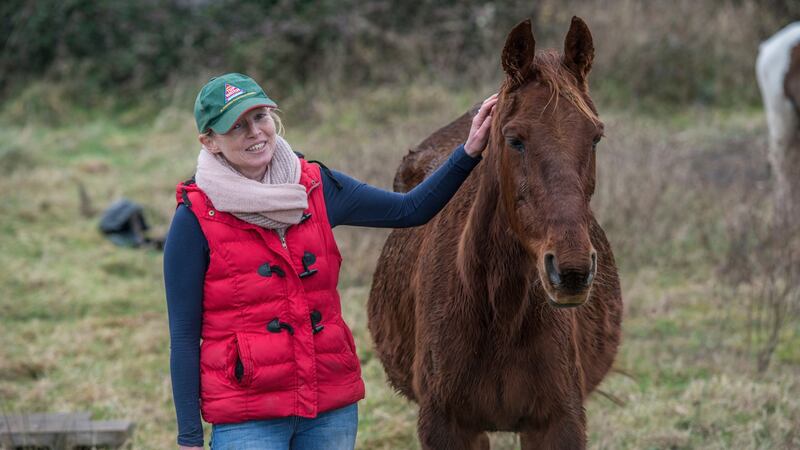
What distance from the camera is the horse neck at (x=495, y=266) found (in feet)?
10.9

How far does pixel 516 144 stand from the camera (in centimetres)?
300

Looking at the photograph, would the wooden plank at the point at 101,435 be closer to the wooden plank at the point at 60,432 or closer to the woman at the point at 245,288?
the wooden plank at the point at 60,432

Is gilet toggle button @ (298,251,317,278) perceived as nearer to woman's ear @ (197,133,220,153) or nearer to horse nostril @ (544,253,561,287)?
woman's ear @ (197,133,220,153)

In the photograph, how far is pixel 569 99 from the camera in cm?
299

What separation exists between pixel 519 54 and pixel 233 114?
866mm

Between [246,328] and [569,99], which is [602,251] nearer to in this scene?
[569,99]

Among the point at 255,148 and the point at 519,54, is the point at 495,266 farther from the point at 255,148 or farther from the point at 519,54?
the point at 255,148

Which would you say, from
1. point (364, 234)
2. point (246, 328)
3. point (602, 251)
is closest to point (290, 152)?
point (246, 328)

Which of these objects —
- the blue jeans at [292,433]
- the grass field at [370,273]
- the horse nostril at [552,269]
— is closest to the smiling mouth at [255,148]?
the blue jeans at [292,433]

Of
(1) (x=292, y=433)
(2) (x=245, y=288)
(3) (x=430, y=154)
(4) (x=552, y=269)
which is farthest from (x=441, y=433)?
(3) (x=430, y=154)

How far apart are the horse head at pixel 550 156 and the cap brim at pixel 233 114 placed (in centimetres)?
73

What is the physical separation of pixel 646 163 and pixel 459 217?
525 centimetres

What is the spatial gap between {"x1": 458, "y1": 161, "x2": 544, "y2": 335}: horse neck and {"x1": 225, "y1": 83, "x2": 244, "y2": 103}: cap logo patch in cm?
82

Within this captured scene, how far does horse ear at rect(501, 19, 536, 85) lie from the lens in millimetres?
3094
